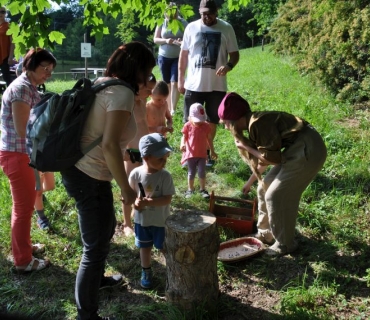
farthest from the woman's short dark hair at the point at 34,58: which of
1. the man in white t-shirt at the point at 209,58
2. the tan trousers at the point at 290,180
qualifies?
the man in white t-shirt at the point at 209,58

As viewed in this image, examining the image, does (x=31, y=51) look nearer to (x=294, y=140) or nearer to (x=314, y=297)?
(x=294, y=140)

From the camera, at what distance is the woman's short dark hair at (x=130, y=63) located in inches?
93.0

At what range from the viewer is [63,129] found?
228 cm

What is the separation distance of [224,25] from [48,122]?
3258 millimetres

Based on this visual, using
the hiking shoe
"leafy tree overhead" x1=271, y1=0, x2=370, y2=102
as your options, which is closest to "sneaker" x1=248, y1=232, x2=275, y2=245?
the hiking shoe

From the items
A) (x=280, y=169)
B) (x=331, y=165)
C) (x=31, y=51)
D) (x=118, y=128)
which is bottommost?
(x=331, y=165)

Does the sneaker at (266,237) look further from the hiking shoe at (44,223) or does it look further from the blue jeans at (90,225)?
the hiking shoe at (44,223)

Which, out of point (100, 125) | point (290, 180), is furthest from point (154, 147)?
point (290, 180)

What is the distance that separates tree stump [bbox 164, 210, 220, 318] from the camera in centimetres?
279

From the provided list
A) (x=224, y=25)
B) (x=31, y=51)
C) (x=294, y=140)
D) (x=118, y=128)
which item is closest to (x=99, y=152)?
(x=118, y=128)

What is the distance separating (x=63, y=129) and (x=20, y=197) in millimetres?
1316

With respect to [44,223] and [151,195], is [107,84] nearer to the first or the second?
[151,195]

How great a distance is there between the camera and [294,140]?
334cm

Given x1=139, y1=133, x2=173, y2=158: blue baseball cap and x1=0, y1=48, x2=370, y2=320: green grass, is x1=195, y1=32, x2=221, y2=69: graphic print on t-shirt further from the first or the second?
x1=139, y1=133, x2=173, y2=158: blue baseball cap
